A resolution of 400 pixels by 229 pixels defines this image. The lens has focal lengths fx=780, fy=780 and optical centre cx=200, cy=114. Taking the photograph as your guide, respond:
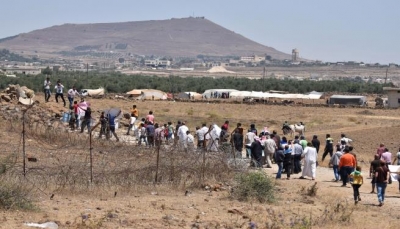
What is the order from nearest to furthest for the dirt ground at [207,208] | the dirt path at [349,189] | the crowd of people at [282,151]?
1. the dirt ground at [207,208]
2. the dirt path at [349,189]
3. the crowd of people at [282,151]

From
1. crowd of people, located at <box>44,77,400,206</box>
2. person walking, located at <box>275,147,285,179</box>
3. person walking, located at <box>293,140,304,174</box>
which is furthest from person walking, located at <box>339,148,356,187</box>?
person walking, located at <box>293,140,304,174</box>

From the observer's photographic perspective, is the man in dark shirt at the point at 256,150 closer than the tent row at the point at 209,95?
Yes

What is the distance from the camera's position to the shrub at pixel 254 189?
1756cm

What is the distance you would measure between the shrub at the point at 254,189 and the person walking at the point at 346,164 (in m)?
3.31

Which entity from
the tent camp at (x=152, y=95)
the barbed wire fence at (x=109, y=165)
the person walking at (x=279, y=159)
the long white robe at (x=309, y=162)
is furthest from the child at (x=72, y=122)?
the tent camp at (x=152, y=95)

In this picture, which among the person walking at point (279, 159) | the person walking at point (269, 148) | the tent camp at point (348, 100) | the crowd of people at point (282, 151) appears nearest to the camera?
the crowd of people at point (282, 151)

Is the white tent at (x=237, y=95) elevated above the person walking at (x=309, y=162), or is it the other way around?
the person walking at (x=309, y=162)

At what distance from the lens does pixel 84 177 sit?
17.3 meters

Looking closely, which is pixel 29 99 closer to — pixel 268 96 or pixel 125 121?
pixel 125 121

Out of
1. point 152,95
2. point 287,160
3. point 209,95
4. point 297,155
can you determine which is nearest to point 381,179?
point 287,160

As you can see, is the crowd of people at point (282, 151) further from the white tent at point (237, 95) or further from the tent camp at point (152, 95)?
the white tent at point (237, 95)

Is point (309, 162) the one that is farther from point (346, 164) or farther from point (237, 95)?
point (237, 95)

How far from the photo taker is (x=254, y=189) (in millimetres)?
17703

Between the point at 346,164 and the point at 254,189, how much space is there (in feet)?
12.1
